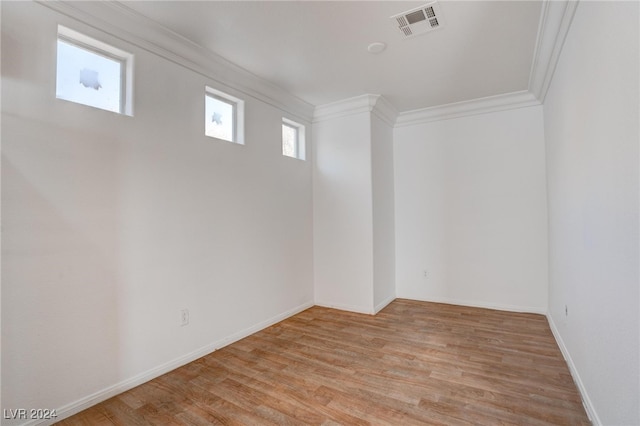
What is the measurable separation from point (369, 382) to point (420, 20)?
278cm

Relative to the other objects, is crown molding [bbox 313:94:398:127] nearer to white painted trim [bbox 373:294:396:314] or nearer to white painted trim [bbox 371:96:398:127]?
white painted trim [bbox 371:96:398:127]

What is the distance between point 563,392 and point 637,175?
1696 millimetres

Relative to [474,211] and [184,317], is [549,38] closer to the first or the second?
[474,211]

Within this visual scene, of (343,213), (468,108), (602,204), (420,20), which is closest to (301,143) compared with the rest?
(343,213)

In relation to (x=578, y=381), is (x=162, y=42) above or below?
above

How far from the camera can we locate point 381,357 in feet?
8.55

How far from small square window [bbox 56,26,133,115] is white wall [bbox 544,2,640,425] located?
2.89 m

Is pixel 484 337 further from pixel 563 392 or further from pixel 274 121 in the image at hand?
pixel 274 121

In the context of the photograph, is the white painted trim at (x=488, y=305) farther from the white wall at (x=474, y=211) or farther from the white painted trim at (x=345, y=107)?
the white painted trim at (x=345, y=107)

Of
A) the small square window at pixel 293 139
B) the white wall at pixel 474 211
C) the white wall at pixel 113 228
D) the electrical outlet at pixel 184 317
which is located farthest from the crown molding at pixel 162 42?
the white wall at pixel 474 211

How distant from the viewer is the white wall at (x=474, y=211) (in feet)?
12.1

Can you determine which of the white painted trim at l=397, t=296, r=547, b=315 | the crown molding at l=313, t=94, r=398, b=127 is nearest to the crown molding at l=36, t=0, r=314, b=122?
the crown molding at l=313, t=94, r=398, b=127

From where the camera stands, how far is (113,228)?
2.10 m

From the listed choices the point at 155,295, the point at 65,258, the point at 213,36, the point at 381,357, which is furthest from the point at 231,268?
the point at 213,36
